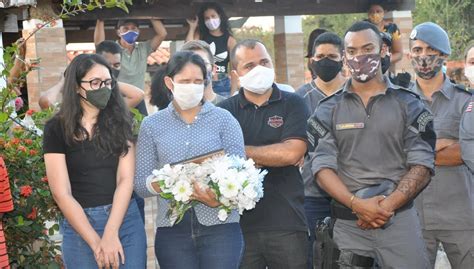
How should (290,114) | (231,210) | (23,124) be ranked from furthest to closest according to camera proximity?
(23,124) → (290,114) → (231,210)

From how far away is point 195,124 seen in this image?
5672mm

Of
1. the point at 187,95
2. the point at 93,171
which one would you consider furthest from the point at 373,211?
the point at 93,171

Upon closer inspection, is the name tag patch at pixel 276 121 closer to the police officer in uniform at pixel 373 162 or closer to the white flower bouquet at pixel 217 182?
the police officer in uniform at pixel 373 162

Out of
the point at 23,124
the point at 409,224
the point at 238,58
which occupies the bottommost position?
the point at 409,224

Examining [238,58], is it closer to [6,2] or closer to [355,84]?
[355,84]

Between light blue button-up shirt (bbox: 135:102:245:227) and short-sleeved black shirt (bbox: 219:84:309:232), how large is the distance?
1.63 feet

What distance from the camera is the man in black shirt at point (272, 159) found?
6031 millimetres

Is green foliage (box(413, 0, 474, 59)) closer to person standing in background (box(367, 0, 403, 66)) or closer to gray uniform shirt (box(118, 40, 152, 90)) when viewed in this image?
person standing in background (box(367, 0, 403, 66))

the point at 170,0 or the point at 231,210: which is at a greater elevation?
the point at 170,0

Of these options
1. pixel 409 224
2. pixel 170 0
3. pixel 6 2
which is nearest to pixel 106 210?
pixel 409 224

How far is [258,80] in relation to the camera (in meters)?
6.24

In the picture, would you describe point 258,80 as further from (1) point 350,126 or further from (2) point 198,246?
(2) point 198,246

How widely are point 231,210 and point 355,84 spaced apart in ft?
3.89

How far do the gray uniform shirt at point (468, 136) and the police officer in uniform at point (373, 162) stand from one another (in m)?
0.48
